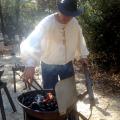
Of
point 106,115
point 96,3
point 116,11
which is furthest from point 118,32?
point 106,115

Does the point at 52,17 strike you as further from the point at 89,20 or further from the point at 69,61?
the point at 89,20

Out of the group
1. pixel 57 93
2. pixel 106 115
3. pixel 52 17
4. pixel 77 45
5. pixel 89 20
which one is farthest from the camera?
pixel 89 20

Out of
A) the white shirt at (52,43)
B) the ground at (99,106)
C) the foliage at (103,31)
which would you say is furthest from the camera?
the foliage at (103,31)

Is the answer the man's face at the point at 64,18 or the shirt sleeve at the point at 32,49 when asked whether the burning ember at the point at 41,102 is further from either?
the man's face at the point at 64,18

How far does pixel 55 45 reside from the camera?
446 centimetres

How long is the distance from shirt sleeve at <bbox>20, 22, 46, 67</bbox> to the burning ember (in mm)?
490

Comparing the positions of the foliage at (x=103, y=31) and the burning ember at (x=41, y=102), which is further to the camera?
the foliage at (x=103, y=31)

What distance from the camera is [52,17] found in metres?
4.37

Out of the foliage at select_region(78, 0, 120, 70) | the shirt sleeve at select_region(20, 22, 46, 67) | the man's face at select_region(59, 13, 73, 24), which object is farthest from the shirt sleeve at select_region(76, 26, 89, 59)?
the foliage at select_region(78, 0, 120, 70)

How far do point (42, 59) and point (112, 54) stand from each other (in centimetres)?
561

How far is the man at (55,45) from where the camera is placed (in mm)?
4164

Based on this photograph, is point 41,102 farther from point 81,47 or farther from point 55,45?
point 81,47

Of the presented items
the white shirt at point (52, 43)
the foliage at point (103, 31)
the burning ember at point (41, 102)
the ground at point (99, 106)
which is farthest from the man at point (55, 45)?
the foliage at point (103, 31)

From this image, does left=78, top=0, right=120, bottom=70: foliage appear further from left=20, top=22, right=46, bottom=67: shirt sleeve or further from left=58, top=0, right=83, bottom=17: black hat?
left=20, top=22, right=46, bottom=67: shirt sleeve
